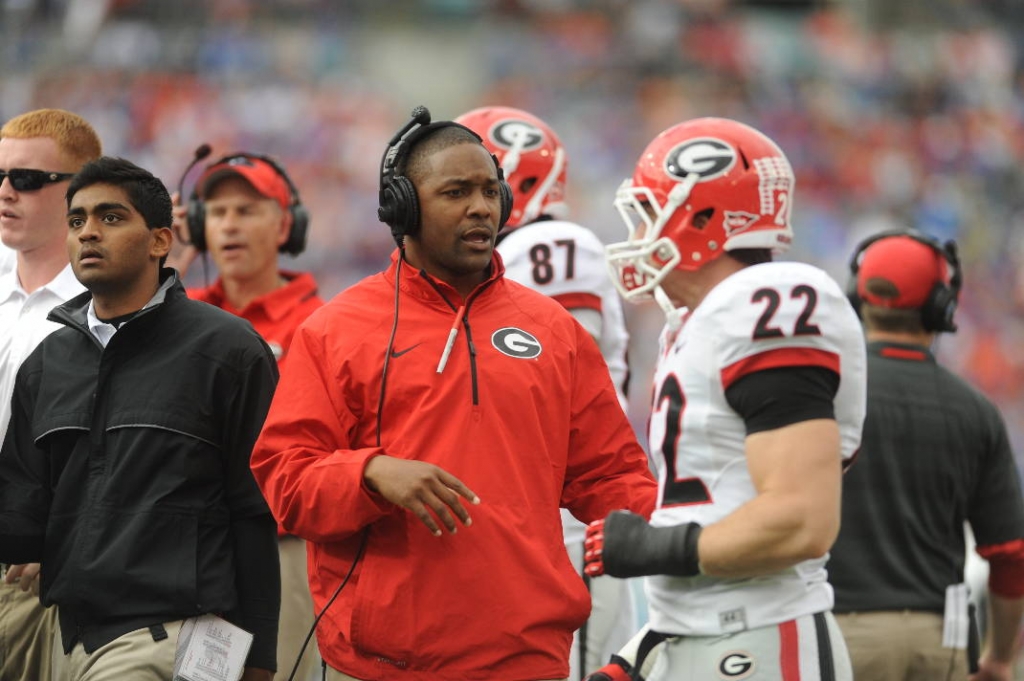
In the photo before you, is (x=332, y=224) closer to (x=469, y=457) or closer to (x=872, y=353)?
(x=872, y=353)

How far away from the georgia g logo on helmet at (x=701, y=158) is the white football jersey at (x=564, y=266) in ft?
4.08

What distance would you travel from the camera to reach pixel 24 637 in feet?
14.8

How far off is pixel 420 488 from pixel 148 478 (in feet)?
3.11

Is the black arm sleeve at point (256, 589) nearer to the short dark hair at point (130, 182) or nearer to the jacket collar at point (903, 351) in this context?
the short dark hair at point (130, 182)

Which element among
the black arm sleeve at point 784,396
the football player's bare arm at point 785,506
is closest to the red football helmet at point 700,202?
the black arm sleeve at point 784,396

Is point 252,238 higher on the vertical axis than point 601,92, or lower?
lower

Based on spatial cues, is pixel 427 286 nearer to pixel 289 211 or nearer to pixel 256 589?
pixel 256 589

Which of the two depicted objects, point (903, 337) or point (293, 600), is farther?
point (293, 600)

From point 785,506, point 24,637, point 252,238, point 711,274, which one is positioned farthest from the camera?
point 252,238

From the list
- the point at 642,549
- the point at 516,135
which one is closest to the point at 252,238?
the point at 516,135

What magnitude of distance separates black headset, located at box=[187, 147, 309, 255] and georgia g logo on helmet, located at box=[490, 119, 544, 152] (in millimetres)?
928

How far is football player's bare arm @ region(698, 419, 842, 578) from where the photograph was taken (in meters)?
3.08

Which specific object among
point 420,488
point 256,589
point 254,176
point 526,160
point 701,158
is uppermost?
point 254,176

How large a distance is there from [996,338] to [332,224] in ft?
25.1
